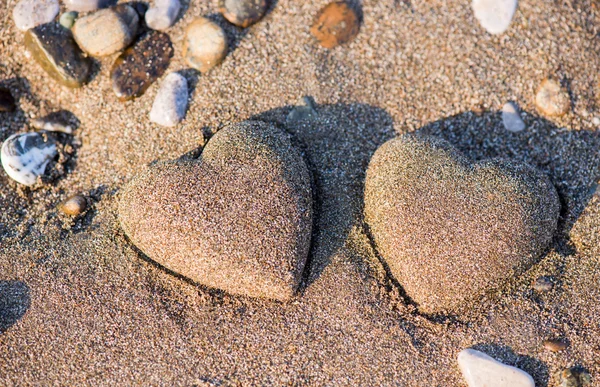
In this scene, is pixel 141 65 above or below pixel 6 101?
above

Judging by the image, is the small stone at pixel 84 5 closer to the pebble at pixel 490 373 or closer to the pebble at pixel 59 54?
the pebble at pixel 59 54

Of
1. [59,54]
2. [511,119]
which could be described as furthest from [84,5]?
[511,119]

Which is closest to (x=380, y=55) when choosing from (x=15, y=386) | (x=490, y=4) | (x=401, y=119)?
(x=401, y=119)

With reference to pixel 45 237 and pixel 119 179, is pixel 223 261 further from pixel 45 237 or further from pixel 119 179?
pixel 45 237

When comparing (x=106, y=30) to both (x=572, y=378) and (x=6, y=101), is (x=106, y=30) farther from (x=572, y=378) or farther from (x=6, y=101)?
(x=572, y=378)

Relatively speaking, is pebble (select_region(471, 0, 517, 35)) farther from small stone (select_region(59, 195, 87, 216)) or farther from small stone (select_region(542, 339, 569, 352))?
→ small stone (select_region(59, 195, 87, 216))

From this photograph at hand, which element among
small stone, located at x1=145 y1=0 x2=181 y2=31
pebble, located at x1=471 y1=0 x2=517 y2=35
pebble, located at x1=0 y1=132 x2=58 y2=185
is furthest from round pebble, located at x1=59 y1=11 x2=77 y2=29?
pebble, located at x1=471 y1=0 x2=517 y2=35

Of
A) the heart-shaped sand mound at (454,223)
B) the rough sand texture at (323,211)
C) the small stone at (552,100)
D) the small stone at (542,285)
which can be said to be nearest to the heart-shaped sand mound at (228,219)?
the rough sand texture at (323,211)
